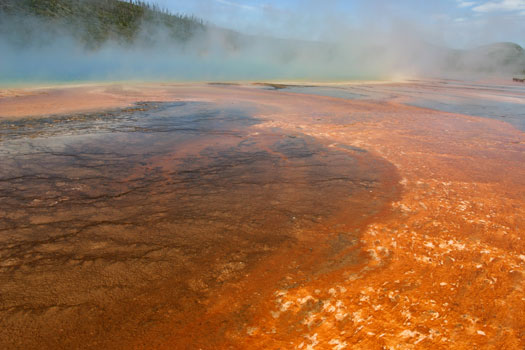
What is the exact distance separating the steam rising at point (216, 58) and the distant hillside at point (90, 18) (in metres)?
0.24

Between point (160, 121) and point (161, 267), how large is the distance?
4.17 metres

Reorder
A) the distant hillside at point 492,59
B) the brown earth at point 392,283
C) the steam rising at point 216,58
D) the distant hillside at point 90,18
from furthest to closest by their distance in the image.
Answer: the distant hillside at point 492,59
the distant hillside at point 90,18
the steam rising at point 216,58
the brown earth at point 392,283

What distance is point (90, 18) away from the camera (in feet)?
109

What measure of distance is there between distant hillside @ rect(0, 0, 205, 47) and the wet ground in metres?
30.9

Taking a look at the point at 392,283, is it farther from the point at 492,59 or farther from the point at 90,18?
the point at 492,59

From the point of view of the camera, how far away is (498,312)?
4.60 feet

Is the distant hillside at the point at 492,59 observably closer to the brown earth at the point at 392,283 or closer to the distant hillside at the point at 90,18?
the distant hillside at the point at 90,18

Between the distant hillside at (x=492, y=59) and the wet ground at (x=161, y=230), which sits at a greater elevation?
the distant hillside at (x=492, y=59)

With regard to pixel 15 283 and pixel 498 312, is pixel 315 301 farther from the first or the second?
pixel 15 283

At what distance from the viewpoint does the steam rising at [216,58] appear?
19750 mm

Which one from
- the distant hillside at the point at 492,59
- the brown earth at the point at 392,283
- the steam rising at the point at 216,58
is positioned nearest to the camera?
the brown earth at the point at 392,283

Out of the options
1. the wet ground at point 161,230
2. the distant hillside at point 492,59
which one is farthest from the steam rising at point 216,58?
the wet ground at point 161,230

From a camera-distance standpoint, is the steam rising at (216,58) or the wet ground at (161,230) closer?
the wet ground at (161,230)

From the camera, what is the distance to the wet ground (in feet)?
4.44
